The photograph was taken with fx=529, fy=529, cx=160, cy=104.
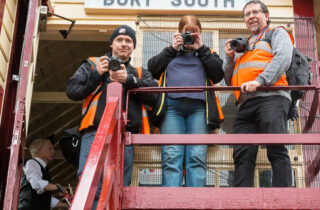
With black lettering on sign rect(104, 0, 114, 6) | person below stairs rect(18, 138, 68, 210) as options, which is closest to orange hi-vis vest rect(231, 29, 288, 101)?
black lettering on sign rect(104, 0, 114, 6)

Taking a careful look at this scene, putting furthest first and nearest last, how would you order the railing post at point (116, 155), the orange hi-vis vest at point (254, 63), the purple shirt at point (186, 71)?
the purple shirt at point (186, 71) → the orange hi-vis vest at point (254, 63) → the railing post at point (116, 155)

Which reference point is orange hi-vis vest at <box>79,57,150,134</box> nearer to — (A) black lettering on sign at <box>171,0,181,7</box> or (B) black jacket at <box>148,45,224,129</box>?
(B) black jacket at <box>148,45,224,129</box>

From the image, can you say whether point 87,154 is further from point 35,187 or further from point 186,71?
point 35,187

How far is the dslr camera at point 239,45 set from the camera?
443cm

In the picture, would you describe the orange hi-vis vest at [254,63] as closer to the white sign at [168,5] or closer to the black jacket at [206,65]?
the black jacket at [206,65]

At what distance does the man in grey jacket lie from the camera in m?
4.02

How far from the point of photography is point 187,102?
4.50 m

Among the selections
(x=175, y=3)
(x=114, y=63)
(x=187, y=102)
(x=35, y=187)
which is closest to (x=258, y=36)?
(x=187, y=102)

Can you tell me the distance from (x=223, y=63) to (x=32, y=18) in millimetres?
2008

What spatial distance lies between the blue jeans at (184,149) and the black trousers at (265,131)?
29cm

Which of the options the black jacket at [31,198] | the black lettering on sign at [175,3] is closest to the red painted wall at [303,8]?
the black lettering on sign at [175,3]

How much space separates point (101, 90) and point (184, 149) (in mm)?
853

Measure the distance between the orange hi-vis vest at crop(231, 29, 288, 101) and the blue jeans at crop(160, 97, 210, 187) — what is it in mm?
406

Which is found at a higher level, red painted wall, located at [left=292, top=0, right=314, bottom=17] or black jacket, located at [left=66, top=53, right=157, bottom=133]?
red painted wall, located at [left=292, top=0, right=314, bottom=17]
